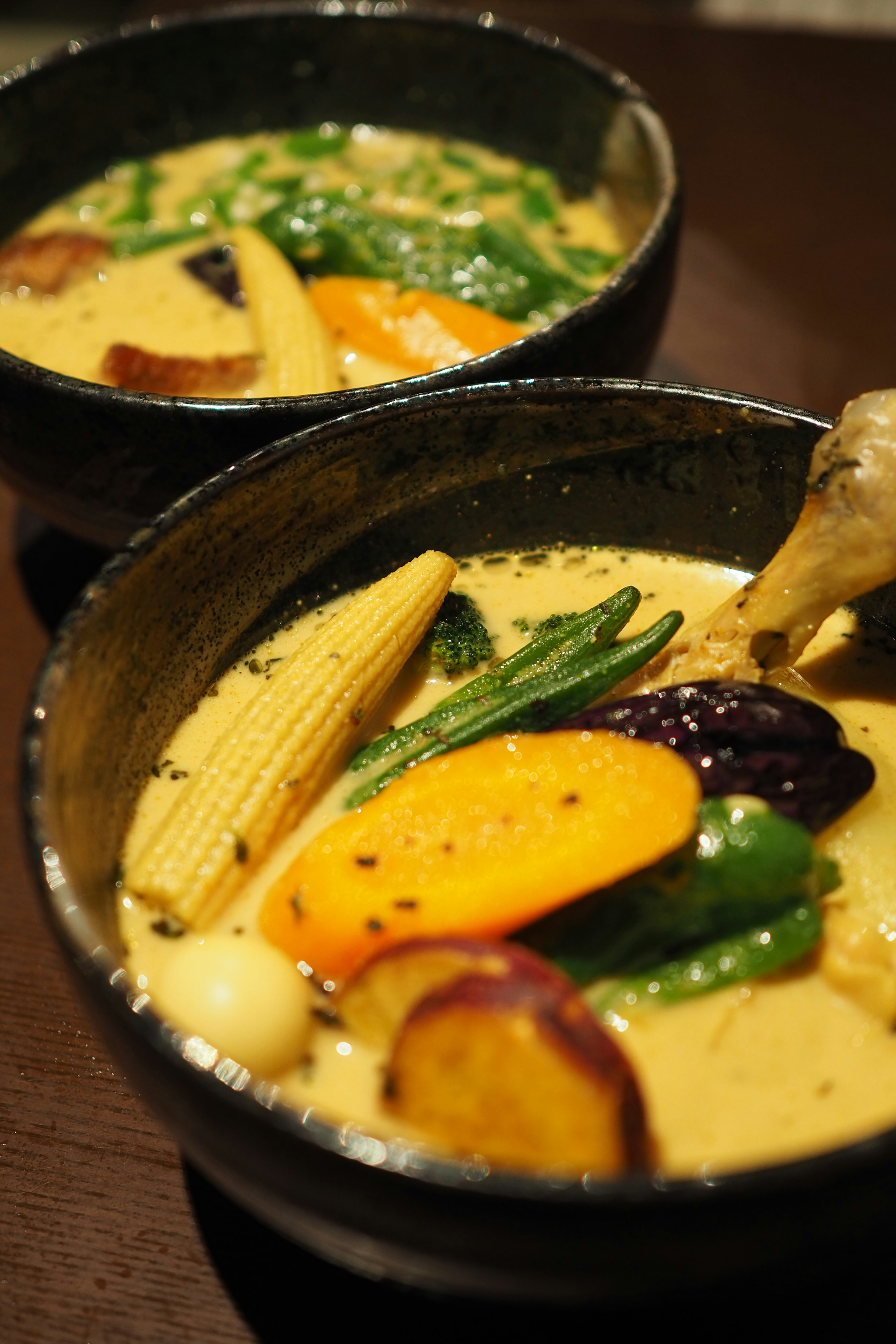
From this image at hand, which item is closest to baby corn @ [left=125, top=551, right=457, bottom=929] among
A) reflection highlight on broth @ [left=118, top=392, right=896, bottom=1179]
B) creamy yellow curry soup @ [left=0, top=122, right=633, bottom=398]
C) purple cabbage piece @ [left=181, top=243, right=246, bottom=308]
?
reflection highlight on broth @ [left=118, top=392, right=896, bottom=1179]

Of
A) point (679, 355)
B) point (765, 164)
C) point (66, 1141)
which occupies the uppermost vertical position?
point (765, 164)

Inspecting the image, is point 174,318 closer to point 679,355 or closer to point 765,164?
point 679,355

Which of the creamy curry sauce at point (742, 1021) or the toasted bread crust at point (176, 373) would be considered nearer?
the creamy curry sauce at point (742, 1021)

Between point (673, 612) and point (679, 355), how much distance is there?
3.29 feet

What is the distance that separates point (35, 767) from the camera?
37.3 inches

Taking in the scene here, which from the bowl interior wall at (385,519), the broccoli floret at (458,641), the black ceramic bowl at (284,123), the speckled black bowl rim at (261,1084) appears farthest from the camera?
the black ceramic bowl at (284,123)

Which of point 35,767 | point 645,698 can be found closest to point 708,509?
point 645,698

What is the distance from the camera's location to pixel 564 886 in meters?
0.98

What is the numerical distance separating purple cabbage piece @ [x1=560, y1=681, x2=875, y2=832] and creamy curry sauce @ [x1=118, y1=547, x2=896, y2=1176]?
7cm

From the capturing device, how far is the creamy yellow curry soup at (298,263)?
180 centimetres

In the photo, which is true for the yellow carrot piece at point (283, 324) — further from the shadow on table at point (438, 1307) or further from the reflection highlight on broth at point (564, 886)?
the shadow on table at point (438, 1307)

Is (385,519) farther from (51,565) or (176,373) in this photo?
(51,565)

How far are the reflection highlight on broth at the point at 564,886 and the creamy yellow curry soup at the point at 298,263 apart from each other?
2.17 ft

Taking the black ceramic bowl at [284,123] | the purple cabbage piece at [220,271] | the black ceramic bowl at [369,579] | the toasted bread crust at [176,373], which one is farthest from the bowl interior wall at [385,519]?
the purple cabbage piece at [220,271]
